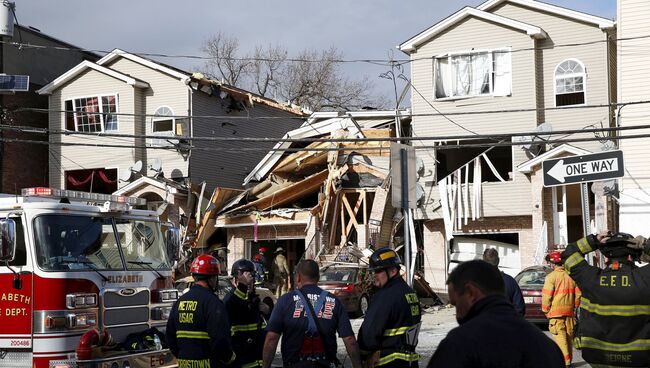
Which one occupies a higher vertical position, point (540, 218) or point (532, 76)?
point (532, 76)

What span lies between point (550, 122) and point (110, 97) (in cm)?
1630

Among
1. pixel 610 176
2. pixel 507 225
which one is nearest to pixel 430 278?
pixel 507 225

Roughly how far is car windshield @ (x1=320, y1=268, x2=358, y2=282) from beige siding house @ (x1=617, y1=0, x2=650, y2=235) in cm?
783

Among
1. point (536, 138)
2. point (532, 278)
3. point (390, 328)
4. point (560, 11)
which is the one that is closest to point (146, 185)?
point (536, 138)

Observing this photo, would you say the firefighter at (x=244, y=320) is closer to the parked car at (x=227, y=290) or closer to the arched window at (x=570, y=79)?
the parked car at (x=227, y=290)

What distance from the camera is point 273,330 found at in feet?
23.5

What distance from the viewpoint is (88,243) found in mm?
10047

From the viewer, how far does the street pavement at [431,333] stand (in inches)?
555

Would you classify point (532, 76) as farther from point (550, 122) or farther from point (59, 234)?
point (59, 234)

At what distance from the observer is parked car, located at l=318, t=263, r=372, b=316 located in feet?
76.2

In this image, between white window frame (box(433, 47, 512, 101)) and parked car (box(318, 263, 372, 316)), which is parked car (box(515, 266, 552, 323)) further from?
white window frame (box(433, 47, 512, 101))

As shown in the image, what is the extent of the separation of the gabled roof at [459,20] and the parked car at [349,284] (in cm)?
848

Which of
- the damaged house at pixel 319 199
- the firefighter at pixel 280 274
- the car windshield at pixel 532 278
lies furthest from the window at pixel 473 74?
the car windshield at pixel 532 278

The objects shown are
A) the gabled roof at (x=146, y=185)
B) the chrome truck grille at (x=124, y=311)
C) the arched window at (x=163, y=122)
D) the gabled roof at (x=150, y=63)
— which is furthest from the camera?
the arched window at (x=163, y=122)
